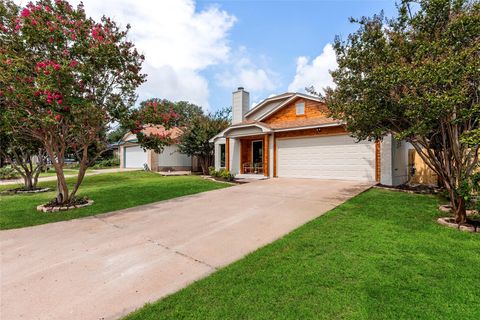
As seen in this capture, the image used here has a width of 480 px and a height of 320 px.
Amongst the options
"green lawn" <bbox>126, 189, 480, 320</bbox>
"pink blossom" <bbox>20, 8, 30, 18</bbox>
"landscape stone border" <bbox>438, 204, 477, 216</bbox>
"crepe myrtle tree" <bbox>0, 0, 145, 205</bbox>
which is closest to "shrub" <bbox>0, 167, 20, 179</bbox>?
"crepe myrtle tree" <bbox>0, 0, 145, 205</bbox>

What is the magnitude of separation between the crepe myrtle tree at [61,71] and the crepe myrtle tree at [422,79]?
7245 mm

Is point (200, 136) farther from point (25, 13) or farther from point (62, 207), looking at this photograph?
point (25, 13)

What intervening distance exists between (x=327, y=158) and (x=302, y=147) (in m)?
1.61

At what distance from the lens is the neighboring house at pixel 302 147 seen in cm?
1239

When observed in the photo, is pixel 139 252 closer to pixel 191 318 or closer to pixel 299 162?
pixel 191 318

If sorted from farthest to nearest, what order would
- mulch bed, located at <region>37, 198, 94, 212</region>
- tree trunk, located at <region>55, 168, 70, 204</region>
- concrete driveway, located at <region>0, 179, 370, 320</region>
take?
tree trunk, located at <region>55, 168, 70, 204</region>, mulch bed, located at <region>37, 198, 94, 212</region>, concrete driveway, located at <region>0, 179, 370, 320</region>

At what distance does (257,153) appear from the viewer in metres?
18.0

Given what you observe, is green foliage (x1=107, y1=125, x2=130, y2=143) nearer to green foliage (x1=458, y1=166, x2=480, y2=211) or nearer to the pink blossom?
the pink blossom

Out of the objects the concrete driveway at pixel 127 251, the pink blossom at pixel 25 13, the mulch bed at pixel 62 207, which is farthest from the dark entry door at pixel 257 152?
the pink blossom at pixel 25 13

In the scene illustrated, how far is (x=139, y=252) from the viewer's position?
4.80 metres

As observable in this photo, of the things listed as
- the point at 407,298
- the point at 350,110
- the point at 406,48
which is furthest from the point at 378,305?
the point at 406,48

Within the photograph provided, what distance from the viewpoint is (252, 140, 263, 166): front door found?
58.0ft

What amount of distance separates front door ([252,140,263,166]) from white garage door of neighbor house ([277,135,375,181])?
2232 mm

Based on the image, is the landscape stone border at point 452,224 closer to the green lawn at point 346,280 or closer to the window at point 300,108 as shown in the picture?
the green lawn at point 346,280
